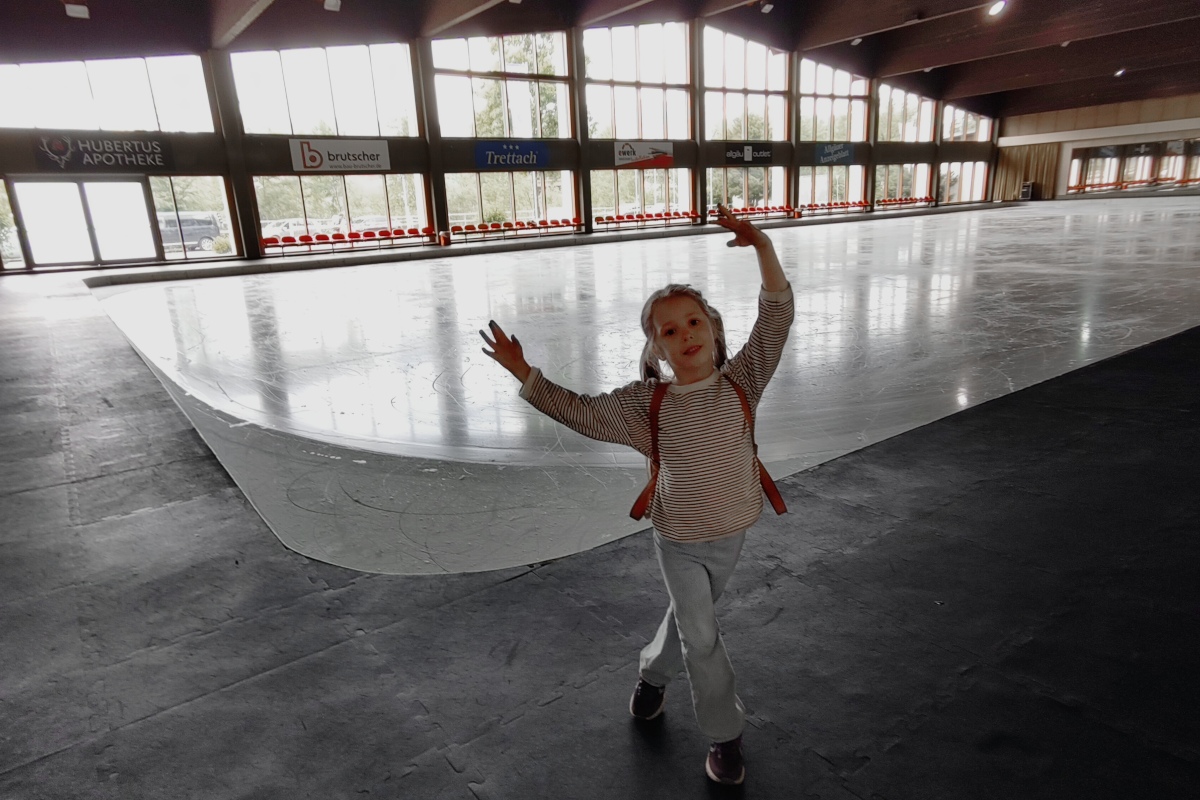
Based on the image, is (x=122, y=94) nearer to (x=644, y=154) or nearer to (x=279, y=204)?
(x=279, y=204)

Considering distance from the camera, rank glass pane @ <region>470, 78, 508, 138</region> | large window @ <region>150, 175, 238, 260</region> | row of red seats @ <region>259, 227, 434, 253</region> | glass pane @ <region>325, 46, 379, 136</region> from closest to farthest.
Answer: large window @ <region>150, 175, 238, 260</region>, row of red seats @ <region>259, 227, 434, 253</region>, glass pane @ <region>325, 46, 379, 136</region>, glass pane @ <region>470, 78, 508, 138</region>

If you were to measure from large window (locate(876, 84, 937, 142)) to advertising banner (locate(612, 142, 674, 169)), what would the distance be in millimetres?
13830

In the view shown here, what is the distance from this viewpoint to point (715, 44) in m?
30.0

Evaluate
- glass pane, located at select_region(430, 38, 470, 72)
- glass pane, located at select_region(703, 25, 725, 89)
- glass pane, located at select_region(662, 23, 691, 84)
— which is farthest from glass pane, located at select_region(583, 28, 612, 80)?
glass pane, located at select_region(430, 38, 470, 72)

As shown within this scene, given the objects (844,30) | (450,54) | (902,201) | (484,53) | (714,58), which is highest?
(844,30)

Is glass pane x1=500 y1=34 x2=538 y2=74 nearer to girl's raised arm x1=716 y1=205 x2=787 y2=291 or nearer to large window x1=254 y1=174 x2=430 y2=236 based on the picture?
large window x1=254 y1=174 x2=430 y2=236

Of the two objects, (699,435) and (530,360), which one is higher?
(699,435)

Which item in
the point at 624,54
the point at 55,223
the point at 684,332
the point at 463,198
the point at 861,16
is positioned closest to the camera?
the point at 684,332

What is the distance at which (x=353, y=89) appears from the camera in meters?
22.5

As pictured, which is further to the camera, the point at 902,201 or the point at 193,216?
the point at 902,201

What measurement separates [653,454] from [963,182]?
4795 cm

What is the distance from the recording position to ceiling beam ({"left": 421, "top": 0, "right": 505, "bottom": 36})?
19.6 m

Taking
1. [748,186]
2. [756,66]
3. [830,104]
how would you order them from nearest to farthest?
[756,66]
[748,186]
[830,104]

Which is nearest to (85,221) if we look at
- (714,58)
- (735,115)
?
(714,58)
